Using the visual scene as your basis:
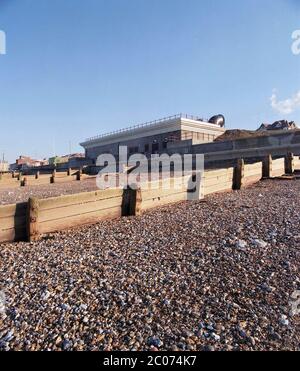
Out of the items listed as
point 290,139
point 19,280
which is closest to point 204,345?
point 19,280

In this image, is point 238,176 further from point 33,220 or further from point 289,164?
point 33,220

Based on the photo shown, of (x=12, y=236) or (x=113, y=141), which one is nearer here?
(x=12, y=236)

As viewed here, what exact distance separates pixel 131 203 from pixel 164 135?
4577cm

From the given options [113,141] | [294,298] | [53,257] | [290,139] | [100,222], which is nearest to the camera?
[294,298]

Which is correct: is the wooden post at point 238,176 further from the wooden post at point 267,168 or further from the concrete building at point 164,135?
the concrete building at point 164,135

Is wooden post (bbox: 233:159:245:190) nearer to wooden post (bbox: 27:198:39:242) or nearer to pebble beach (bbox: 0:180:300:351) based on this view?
pebble beach (bbox: 0:180:300:351)

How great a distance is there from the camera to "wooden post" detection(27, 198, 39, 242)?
5344 mm

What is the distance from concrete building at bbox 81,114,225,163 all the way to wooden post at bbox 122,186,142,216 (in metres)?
32.3

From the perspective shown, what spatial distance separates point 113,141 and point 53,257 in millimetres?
62634

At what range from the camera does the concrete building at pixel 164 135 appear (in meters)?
49.2

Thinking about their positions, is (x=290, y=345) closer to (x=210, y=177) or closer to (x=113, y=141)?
(x=210, y=177)
